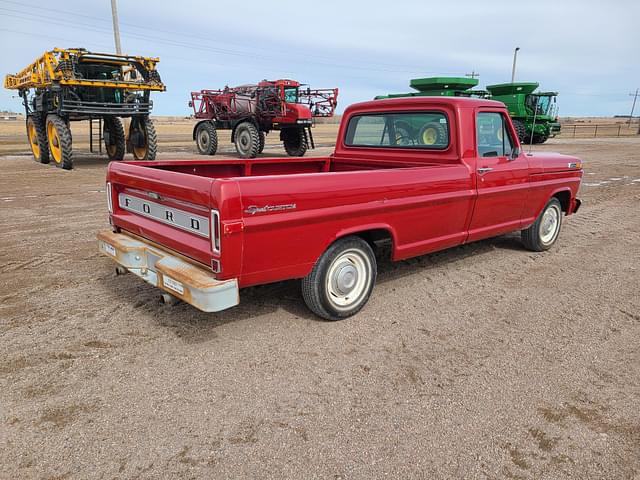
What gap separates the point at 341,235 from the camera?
3553 mm

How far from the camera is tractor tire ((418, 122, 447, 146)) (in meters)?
4.61

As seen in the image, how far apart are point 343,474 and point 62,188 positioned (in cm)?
951

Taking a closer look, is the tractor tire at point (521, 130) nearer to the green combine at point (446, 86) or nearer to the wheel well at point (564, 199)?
the green combine at point (446, 86)

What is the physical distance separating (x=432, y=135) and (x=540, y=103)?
27.3m

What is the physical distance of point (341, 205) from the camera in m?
3.48

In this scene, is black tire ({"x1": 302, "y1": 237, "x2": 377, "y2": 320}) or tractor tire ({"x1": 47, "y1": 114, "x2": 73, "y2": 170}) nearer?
black tire ({"x1": 302, "y1": 237, "x2": 377, "y2": 320})

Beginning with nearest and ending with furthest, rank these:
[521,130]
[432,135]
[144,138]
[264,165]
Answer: [432,135], [264,165], [144,138], [521,130]

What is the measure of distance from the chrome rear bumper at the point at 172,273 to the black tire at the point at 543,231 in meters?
4.08

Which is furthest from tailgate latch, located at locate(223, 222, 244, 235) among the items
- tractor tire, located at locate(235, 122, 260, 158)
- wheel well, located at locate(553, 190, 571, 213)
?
tractor tire, located at locate(235, 122, 260, 158)

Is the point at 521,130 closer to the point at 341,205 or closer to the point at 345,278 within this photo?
the point at 345,278

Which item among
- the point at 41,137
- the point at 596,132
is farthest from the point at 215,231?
the point at 596,132

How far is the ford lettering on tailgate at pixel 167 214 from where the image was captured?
314cm

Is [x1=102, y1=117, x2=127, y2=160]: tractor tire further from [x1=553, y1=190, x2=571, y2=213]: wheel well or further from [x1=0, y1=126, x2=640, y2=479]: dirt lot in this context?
[x1=553, y1=190, x2=571, y2=213]: wheel well

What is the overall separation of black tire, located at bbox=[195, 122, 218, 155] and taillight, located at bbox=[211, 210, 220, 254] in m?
14.8
